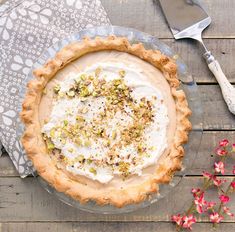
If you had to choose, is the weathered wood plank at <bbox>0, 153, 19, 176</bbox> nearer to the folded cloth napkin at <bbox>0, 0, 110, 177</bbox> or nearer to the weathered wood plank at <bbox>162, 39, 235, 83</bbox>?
the folded cloth napkin at <bbox>0, 0, 110, 177</bbox>

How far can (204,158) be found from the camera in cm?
199

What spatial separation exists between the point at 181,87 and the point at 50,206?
0.65 meters

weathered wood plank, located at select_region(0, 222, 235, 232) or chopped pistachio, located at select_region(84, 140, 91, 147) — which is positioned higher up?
chopped pistachio, located at select_region(84, 140, 91, 147)

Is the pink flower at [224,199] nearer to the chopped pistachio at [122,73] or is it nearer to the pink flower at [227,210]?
the pink flower at [227,210]

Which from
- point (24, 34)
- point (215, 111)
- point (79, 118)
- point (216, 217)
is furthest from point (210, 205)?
point (24, 34)

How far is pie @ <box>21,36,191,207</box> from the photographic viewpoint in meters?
1.81

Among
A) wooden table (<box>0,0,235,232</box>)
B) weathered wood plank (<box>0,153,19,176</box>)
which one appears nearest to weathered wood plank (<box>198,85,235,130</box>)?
wooden table (<box>0,0,235,232</box>)

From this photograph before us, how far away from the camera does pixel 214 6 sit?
2.02m

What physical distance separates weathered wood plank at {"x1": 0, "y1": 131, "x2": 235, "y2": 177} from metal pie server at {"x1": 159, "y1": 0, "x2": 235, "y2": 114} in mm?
102

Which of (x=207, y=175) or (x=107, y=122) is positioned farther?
(x=207, y=175)

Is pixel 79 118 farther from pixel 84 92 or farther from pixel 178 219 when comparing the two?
pixel 178 219

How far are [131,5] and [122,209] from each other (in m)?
0.75

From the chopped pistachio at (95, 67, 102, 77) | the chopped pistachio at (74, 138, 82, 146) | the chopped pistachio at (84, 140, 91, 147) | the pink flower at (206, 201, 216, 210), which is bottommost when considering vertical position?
the pink flower at (206, 201, 216, 210)

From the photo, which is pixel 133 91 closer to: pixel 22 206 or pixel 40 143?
pixel 40 143
